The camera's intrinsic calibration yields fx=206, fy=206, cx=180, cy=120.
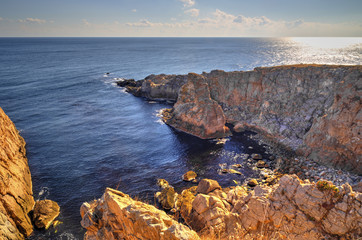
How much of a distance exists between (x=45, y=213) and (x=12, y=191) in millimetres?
4900

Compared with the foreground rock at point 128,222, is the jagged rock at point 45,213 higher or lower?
lower

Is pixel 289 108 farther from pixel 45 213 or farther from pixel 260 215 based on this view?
pixel 45 213

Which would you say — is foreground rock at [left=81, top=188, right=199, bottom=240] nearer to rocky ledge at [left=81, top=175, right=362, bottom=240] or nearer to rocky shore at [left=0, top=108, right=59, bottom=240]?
rocky ledge at [left=81, top=175, right=362, bottom=240]

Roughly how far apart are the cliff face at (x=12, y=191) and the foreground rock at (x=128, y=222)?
16.5 metres

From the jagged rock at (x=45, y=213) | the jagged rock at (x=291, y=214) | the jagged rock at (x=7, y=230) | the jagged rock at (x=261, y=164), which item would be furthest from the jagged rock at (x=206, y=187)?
the jagged rock at (x=7, y=230)

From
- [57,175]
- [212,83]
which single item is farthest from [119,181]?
[212,83]

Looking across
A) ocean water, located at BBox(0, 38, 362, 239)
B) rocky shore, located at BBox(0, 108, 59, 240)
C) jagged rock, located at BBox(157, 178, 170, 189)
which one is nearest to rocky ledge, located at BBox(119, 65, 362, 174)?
ocean water, located at BBox(0, 38, 362, 239)

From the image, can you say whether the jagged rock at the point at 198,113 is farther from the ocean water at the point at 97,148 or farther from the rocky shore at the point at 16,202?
the rocky shore at the point at 16,202

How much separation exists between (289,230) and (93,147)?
4041 cm

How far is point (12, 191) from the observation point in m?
26.0

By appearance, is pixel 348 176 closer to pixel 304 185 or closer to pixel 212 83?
pixel 304 185

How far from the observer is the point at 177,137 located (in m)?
53.5

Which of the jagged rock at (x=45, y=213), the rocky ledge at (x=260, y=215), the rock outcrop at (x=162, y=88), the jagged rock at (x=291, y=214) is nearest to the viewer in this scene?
the rocky ledge at (x=260, y=215)

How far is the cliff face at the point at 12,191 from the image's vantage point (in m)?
23.3
